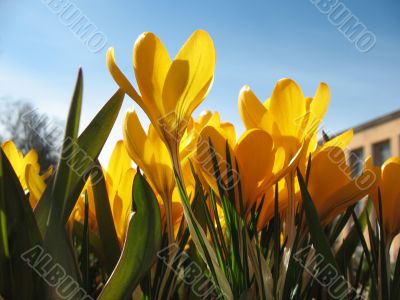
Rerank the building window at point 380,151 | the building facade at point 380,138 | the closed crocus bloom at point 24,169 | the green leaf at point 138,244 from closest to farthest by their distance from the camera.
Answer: the green leaf at point 138,244 < the closed crocus bloom at point 24,169 < the building facade at point 380,138 < the building window at point 380,151

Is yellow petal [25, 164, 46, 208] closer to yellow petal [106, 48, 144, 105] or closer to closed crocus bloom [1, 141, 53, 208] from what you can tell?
closed crocus bloom [1, 141, 53, 208]

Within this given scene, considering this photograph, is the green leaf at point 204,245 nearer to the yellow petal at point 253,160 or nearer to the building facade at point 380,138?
the yellow petal at point 253,160

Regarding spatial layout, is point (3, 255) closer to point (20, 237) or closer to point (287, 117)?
point (20, 237)

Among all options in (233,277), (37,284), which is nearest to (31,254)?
(37,284)

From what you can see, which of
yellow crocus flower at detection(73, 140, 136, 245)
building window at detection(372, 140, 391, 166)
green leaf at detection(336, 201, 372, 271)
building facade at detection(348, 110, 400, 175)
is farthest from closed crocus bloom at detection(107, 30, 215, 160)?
building window at detection(372, 140, 391, 166)

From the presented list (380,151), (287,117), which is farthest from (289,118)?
(380,151)

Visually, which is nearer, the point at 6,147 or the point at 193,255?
the point at 193,255

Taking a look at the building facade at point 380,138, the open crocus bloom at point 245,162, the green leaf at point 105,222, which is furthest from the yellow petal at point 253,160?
the building facade at point 380,138

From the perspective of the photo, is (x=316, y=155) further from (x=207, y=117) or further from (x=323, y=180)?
(x=207, y=117)
